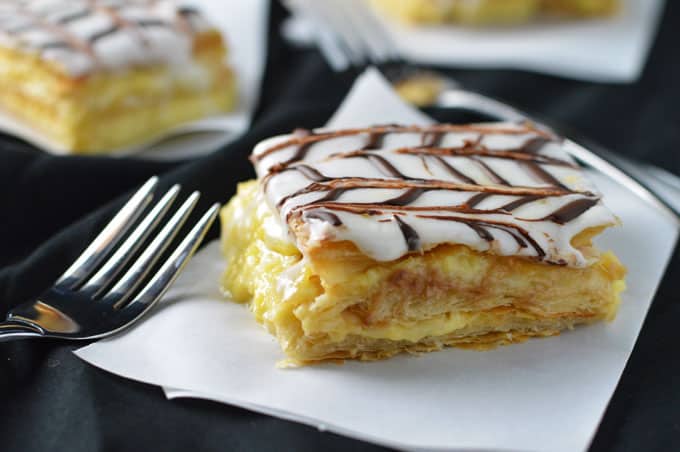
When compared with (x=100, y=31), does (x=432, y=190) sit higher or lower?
higher

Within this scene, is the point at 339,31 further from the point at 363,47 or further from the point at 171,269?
the point at 171,269

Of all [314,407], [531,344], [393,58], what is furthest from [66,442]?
[393,58]

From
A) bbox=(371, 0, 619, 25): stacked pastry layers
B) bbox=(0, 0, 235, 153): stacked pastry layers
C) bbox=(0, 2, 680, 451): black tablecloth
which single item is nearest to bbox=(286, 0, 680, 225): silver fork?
bbox=(0, 2, 680, 451): black tablecloth

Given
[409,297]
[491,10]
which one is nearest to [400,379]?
[409,297]

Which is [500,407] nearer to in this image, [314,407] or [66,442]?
[314,407]

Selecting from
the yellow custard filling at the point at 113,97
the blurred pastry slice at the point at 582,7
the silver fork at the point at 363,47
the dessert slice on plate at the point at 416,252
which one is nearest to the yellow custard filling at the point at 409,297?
the dessert slice on plate at the point at 416,252

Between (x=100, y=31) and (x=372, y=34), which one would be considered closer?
(x=100, y=31)

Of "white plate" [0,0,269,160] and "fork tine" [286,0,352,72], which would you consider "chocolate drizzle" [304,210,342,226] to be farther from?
"fork tine" [286,0,352,72]
